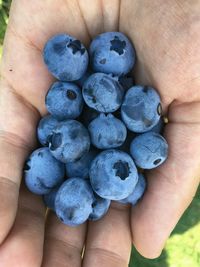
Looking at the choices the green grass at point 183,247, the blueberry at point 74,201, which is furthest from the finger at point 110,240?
the green grass at point 183,247

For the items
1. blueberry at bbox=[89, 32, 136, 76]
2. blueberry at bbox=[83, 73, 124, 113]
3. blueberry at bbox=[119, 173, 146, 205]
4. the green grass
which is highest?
blueberry at bbox=[89, 32, 136, 76]

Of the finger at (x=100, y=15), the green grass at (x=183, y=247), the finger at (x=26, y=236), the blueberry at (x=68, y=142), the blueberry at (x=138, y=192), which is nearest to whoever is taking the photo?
the finger at (x=26, y=236)

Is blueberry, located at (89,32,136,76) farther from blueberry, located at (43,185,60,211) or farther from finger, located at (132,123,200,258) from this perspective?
blueberry, located at (43,185,60,211)

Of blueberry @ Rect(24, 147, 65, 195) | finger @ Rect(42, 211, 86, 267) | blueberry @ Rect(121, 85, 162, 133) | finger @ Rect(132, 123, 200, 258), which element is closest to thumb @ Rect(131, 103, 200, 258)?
finger @ Rect(132, 123, 200, 258)

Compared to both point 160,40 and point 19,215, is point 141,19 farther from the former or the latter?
point 19,215

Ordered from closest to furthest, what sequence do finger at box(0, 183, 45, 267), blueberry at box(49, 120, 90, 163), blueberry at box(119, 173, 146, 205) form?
1. finger at box(0, 183, 45, 267)
2. blueberry at box(49, 120, 90, 163)
3. blueberry at box(119, 173, 146, 205)

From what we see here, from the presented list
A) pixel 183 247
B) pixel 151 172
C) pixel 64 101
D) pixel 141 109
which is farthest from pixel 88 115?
pixel 183 247

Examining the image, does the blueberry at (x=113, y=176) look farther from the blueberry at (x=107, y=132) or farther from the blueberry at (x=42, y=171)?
the blueberry at (x=42, y=171)
